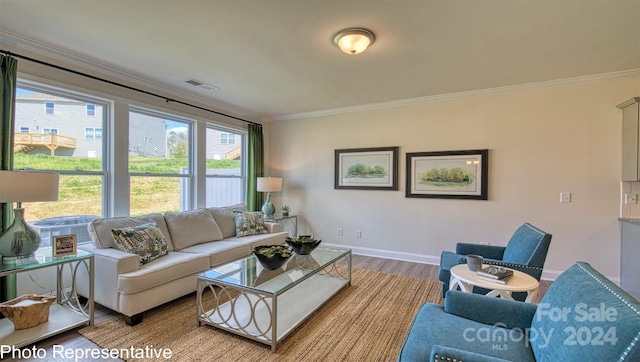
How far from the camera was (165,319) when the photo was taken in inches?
97.6

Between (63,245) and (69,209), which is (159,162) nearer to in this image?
(69,209)

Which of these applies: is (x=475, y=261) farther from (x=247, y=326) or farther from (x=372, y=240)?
(x=372, y=240)

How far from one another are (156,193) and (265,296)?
2.65 m

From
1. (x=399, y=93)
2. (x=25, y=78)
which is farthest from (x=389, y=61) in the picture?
(x=25, y=78)

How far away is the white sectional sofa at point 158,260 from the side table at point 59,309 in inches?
4.2

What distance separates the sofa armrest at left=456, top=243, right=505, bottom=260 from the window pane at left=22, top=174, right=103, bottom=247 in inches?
159

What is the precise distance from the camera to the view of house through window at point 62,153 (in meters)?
2.72

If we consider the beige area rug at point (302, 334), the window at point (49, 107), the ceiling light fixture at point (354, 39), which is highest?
the ceiling light fixture at point (354, 39)

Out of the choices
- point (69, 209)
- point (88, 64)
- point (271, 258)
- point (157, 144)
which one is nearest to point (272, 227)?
point (271, 258)

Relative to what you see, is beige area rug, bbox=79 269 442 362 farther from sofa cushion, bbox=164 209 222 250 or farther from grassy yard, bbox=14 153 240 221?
grassy yard, bbox=14 153 240 221

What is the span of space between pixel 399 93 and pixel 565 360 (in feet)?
11.5

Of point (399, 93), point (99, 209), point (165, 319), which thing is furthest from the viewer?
point (399, 93)

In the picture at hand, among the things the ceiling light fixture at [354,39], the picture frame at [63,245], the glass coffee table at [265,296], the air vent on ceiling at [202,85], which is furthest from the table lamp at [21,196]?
the ceiling light fixture at [354,39]

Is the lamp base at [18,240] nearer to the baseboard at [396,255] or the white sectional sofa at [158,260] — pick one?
the white sectional sofa at [158,260]
